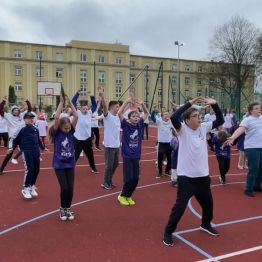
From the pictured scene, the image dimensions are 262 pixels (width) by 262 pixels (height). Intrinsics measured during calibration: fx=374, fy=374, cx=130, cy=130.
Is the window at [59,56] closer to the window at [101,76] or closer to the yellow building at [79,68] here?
the yellow building at [79,68]

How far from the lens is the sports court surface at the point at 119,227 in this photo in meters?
4.64

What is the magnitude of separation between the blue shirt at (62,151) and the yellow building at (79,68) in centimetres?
5992

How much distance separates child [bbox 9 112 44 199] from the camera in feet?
24.5

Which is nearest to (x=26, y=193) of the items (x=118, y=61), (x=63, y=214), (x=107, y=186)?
(x=63, y=214)

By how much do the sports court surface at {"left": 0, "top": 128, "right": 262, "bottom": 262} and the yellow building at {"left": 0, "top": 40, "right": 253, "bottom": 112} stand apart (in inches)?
2310

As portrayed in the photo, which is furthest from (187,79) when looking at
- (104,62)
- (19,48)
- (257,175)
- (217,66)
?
(257,175)

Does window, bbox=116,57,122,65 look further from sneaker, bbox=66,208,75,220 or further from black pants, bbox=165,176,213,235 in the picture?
black pants, bbox=165,176,213,235

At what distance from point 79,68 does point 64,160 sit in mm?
71140

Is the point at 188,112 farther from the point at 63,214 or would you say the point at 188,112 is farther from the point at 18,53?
the point at 18,53

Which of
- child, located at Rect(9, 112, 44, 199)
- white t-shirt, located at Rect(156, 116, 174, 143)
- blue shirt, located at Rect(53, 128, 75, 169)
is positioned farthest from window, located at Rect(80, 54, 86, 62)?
blue shirt, located at Rect(53, 128, 75, 169)

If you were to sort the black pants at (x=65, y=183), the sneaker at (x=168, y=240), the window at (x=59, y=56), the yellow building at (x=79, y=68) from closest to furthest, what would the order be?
the sneaker at (x=168, y=240) < the black pants at (x=65, y=183) < the yellow building at (x=79, y=68) < the window at (x=59, y=56)

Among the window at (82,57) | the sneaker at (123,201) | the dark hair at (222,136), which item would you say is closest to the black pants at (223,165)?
the dark hair at (222,136)

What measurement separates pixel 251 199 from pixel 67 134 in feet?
12.9

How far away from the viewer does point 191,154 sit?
5008 millimetres
